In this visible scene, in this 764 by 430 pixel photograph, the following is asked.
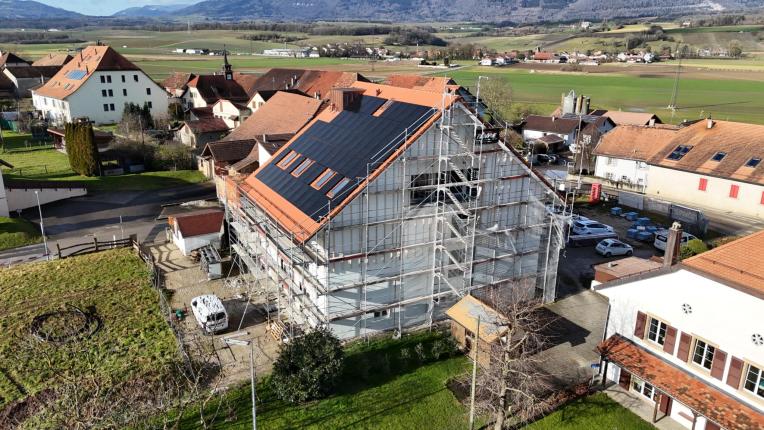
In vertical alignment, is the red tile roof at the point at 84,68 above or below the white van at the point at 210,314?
above

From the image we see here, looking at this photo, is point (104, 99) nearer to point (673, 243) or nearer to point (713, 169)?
point (713, 169)

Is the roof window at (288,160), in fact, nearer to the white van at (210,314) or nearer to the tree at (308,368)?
the white van at (210,314)

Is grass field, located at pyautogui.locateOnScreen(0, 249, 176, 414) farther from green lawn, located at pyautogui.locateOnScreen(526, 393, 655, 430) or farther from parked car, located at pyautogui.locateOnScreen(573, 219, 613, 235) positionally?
parked car, located at pyautogui.locateOnScreen(573, 219, 613, 235)

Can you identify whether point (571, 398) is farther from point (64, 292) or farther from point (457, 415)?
point (64, 292)

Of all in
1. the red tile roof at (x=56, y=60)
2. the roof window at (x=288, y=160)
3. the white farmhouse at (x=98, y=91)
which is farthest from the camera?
the red tile roof at (x=56, y=60)

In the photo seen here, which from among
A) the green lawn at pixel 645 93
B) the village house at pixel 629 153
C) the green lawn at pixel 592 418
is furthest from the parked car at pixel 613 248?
the green lawn at pixel 645 93
